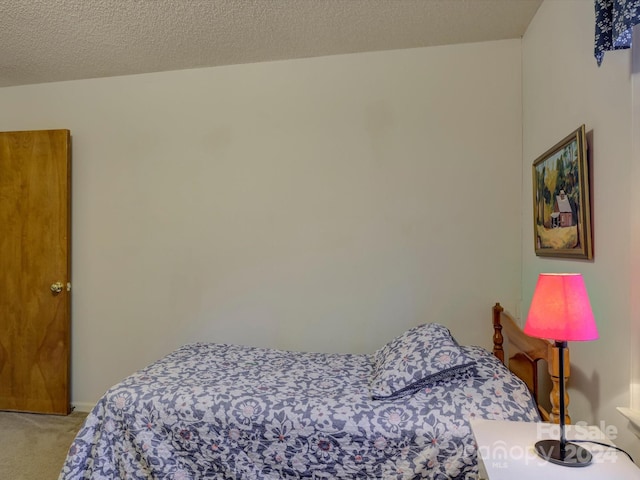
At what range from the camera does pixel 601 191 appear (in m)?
1.39

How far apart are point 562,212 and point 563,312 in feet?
2.56

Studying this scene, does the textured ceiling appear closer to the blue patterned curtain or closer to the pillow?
the blue patterned curtain

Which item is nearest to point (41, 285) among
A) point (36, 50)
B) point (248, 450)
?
point (36, 50)

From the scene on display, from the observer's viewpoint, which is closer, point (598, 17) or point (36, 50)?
point (598, 17)

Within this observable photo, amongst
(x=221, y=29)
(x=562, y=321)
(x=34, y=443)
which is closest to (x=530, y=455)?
(x=562, y=321)

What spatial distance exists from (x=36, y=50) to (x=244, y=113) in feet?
4.47

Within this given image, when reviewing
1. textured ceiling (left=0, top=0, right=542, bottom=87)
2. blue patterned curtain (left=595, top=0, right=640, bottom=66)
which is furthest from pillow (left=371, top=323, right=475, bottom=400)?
textured ceiling (left=0, top=0, right=542, bottom=87)

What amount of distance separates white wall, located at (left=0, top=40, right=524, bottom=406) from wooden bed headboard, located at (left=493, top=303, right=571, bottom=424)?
122mm

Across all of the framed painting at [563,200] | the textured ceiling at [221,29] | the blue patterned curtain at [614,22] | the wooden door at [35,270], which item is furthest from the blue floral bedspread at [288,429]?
the textured ceiling at [221,29]

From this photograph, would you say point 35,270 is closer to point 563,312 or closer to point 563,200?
point 563,312

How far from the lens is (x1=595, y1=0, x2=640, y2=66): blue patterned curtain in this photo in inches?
40.7

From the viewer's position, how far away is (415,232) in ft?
8.16

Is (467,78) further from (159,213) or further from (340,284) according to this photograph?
(159,213)

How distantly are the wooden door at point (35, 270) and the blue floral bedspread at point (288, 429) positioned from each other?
4.65 ft
